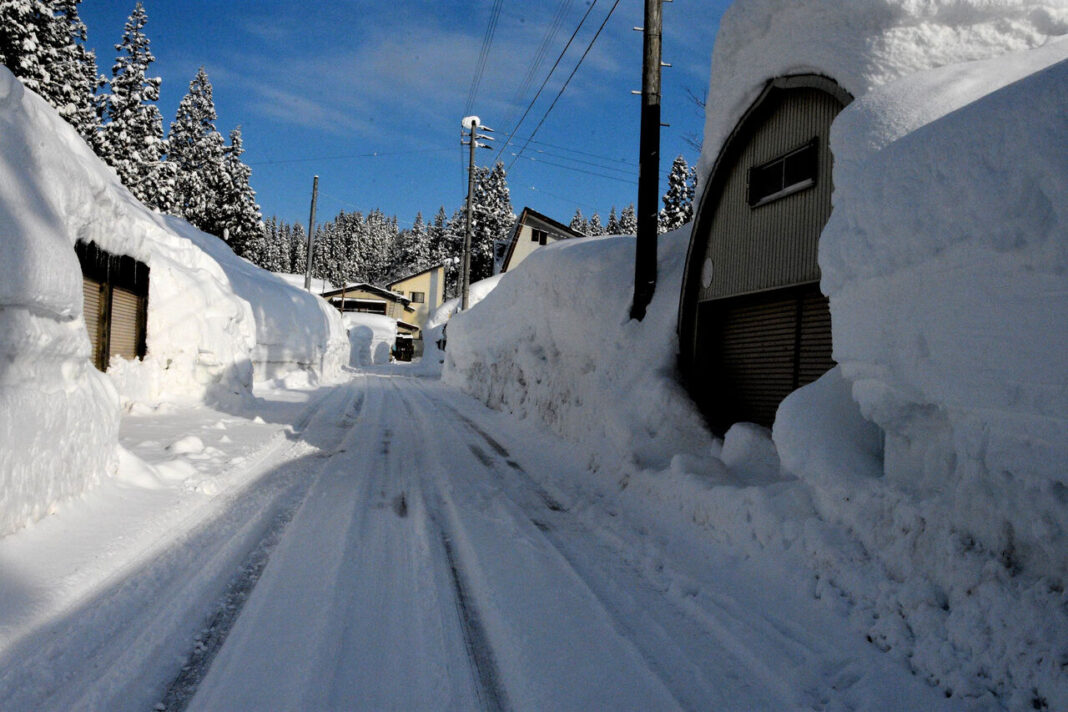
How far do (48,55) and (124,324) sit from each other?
18590mm

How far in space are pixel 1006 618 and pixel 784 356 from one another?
4305 mm

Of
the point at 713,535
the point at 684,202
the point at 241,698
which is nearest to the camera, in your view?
the point at 241,698

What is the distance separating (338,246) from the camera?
9562 centimetres

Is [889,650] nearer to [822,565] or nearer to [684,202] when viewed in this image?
[822,565]

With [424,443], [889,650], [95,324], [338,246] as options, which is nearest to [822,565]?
[889,650]

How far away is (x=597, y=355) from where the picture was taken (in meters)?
10.5

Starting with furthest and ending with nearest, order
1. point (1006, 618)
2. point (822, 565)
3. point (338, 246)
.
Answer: point (338, 246), point (822, 565), point (1006, 618)

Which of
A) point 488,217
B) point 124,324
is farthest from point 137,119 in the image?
point 488,217

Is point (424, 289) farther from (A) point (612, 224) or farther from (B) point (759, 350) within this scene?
(B) point (759, 350)

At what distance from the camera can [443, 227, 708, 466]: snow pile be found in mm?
7887

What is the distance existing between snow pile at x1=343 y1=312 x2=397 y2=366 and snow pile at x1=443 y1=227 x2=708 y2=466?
38548 millimetres

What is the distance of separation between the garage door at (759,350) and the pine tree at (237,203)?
46.3 m

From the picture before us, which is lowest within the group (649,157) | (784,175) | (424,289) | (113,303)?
(113,303)

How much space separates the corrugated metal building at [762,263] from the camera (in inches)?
250
